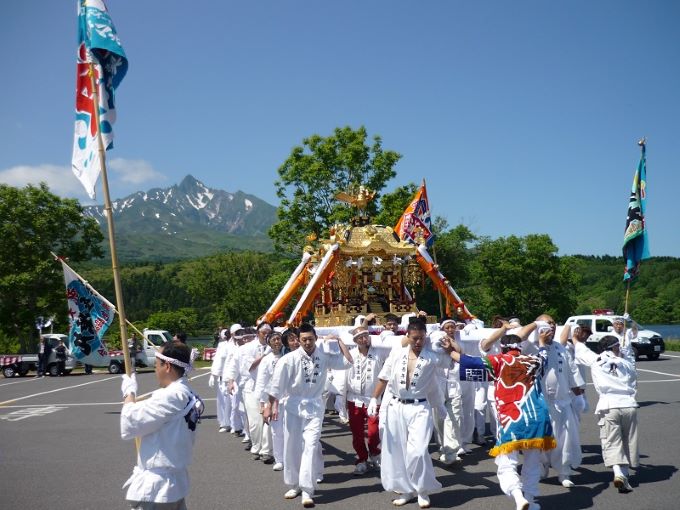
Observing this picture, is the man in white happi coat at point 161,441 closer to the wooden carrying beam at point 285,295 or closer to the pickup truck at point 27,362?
the wooden carrying beam at point 285,295

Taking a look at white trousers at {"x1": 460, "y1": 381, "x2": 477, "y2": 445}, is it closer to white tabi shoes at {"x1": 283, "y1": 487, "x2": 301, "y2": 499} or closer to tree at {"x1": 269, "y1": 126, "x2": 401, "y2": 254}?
white tabi shoes at {"x1": 283, "y1": 487, "x2": 301, "y2": 499}

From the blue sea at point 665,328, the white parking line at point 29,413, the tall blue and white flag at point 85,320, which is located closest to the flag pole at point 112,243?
the tall blue and white flag at point 85,320

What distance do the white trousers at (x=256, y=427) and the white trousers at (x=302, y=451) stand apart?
5.26 feet

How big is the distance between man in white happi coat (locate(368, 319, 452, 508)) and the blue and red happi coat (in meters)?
0.80

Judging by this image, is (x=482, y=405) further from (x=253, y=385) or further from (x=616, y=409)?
(x=253, y=385)

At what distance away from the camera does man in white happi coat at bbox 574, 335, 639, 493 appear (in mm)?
6547

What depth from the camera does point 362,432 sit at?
26.1 feet

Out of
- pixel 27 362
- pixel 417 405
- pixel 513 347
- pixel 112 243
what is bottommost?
pixel 27 362

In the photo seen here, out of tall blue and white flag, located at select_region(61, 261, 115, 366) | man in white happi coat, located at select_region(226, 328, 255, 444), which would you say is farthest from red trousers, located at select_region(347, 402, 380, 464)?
tall blue and white flag, located at select_region(61, 261, 115, 366)

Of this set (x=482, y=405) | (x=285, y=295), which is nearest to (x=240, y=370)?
(x=285, y=295)

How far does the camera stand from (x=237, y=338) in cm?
1028

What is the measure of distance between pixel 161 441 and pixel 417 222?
1284 cm

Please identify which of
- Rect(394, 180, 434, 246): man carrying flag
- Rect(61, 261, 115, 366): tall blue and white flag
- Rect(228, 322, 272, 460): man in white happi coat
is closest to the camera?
Rect(61, 261, 115, 366): tall blue and white flag

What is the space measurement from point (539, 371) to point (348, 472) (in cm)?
330
